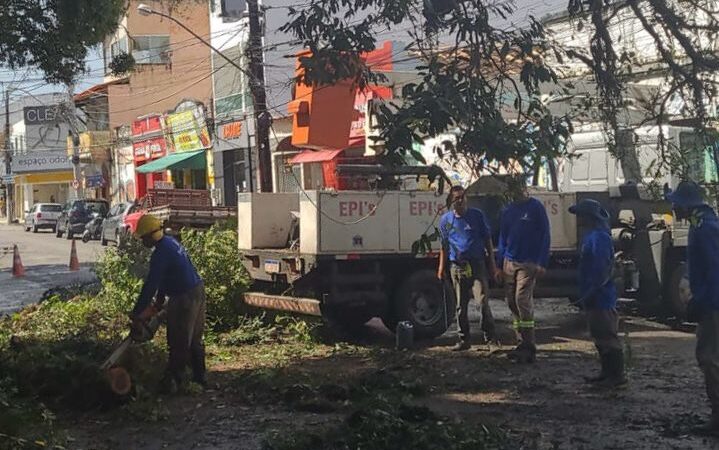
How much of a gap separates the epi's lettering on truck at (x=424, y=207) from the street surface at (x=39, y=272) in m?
5.70

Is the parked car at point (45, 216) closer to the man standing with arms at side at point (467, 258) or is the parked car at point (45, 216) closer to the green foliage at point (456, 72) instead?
the man standing with arms at side at point (467, 258)

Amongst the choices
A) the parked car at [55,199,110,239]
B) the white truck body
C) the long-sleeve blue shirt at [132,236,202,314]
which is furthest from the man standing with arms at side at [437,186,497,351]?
the parked car at [55,199,110,239]

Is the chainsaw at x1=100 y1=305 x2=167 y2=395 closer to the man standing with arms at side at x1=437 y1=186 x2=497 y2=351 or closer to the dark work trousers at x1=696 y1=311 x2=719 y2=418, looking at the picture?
the man standing with arms at side at x1=437 y1=186 x2=497 y2=351

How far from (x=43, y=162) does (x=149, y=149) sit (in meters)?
23.8

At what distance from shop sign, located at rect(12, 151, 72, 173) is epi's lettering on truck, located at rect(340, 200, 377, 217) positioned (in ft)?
183

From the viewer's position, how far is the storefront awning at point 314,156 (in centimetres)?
2491

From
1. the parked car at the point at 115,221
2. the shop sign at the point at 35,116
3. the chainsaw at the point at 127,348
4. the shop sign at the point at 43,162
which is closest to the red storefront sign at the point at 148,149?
the parked car at the point at 115,221

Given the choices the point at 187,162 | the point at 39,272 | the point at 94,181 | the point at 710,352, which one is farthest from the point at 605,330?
the point at 94,181

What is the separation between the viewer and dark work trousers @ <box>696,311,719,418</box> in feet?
20.0

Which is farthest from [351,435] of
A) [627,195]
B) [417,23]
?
[627,195]

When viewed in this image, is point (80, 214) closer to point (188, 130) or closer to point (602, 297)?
point (188, 130)

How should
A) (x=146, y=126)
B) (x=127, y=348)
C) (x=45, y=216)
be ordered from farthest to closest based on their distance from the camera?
1. (x=45, y=216)
2. (x=146, y=126)
3. (x=127, y=348)

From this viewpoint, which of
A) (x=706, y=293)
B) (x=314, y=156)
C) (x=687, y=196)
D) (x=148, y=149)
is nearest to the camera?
(x=706, y=293)

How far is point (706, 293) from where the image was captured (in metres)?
6.07
